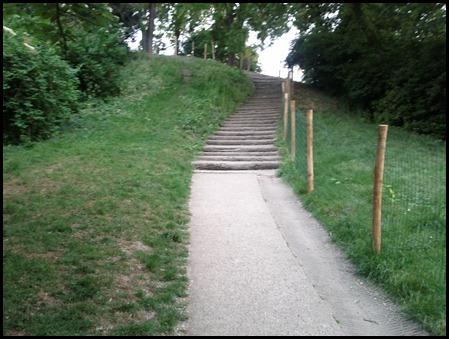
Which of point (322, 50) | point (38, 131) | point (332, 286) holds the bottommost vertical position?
point (332, 286)

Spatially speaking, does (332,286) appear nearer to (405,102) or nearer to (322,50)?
(405,102)

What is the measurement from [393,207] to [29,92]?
877cm

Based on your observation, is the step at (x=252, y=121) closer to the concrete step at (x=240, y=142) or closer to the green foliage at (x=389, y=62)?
the concrete step at (x=240, y=142)

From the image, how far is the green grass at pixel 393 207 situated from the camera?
451 cm

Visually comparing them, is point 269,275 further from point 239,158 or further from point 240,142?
point 240,142

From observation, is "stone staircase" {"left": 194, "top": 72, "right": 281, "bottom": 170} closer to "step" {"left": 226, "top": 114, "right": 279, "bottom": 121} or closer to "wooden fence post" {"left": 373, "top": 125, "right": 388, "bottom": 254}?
"step" {"left": 226, "top": 114, "right": 279, "bottom": 121}

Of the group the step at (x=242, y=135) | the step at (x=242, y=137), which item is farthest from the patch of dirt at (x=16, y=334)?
the step at (x=242, y=135)

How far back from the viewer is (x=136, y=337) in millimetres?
3709

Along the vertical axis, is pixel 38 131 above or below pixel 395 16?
below

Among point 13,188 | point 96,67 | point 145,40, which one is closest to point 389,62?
point 96,67

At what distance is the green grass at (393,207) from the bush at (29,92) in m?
5.81

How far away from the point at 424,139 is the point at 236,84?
8.42m

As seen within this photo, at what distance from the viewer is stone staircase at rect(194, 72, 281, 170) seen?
11258mm

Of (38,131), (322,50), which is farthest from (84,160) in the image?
(322,50)
